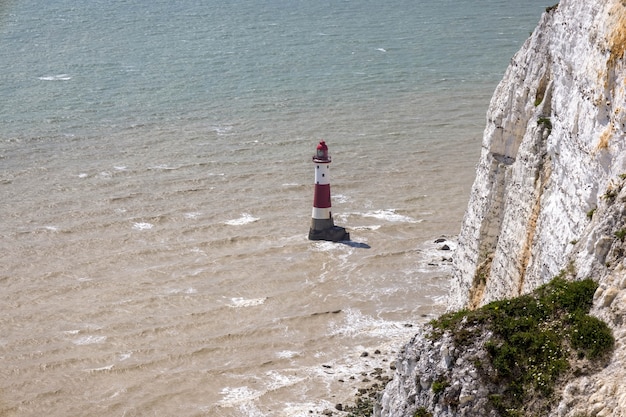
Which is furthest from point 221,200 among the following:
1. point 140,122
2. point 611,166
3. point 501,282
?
point 611,166

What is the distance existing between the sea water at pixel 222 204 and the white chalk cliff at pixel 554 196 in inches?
213

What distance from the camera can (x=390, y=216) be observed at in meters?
38.8

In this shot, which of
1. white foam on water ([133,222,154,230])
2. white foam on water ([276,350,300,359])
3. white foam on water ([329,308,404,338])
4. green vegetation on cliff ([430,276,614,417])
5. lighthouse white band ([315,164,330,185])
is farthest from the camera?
white foam on water ([133,222,154,230])

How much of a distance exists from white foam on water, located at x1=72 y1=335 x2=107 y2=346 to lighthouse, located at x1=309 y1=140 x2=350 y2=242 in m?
9.72

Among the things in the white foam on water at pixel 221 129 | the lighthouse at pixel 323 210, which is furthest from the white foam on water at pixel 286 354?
the white foam on water at pixel 221 129

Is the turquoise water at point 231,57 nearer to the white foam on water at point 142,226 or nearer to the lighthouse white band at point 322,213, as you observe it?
the white foam on water at point 142,226

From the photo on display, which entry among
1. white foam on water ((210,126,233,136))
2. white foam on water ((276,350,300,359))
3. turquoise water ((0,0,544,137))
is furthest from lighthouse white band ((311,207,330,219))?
turquoise water ((0,0,544,137))

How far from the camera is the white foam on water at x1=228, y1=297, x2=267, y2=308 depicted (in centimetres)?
3159

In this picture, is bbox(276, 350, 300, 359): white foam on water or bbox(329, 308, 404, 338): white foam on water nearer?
bbox(276, 350, 300, 359): white foam on water

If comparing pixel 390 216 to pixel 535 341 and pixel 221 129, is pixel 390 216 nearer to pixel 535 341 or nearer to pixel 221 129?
pixel 221 129

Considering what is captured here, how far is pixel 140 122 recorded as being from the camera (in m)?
51.4

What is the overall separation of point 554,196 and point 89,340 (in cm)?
1540

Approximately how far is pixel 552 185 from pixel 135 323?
15015mm

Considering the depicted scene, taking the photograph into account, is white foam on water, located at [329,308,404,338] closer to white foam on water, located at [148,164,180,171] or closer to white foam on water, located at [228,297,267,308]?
white foam on water, located at [228,297,267,308]
